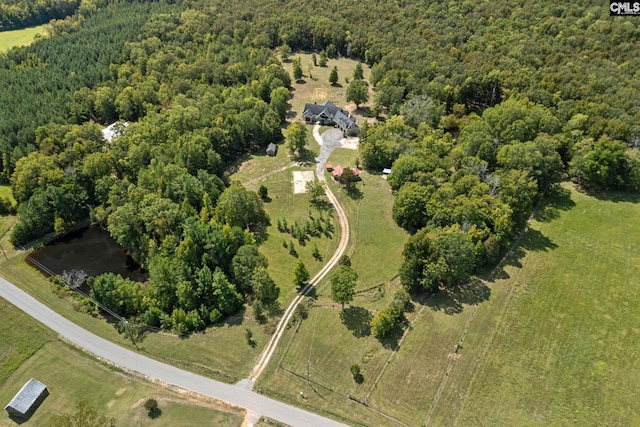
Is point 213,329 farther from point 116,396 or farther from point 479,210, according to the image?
point 479,210

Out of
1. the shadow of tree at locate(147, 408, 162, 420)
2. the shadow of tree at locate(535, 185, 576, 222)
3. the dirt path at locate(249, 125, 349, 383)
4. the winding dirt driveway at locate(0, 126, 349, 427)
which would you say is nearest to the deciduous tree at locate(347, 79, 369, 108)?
the dirt path at locate(249, 125, 349, 383)

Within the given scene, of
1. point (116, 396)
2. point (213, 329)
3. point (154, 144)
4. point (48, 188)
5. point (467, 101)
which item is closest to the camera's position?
point (116, 396)

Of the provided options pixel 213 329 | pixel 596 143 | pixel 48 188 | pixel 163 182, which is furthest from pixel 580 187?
pixel 48 188

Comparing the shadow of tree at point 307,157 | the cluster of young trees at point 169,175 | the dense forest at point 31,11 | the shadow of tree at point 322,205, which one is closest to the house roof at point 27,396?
the cluster of young trees at point 169,175

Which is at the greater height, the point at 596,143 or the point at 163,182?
the point at 596,143

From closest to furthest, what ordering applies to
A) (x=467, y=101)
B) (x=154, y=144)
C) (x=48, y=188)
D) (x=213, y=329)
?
(x=213, y=329)
(x=48, y=188)
(x=154, y=144)
(x=467, y=101)

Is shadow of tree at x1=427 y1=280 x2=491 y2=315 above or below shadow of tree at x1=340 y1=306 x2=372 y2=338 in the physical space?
above

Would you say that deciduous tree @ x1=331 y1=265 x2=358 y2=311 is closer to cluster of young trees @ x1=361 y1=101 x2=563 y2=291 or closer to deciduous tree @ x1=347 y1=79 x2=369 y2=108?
cluster of young trees @ x1=361 y1=101 x2=563 y2=291
